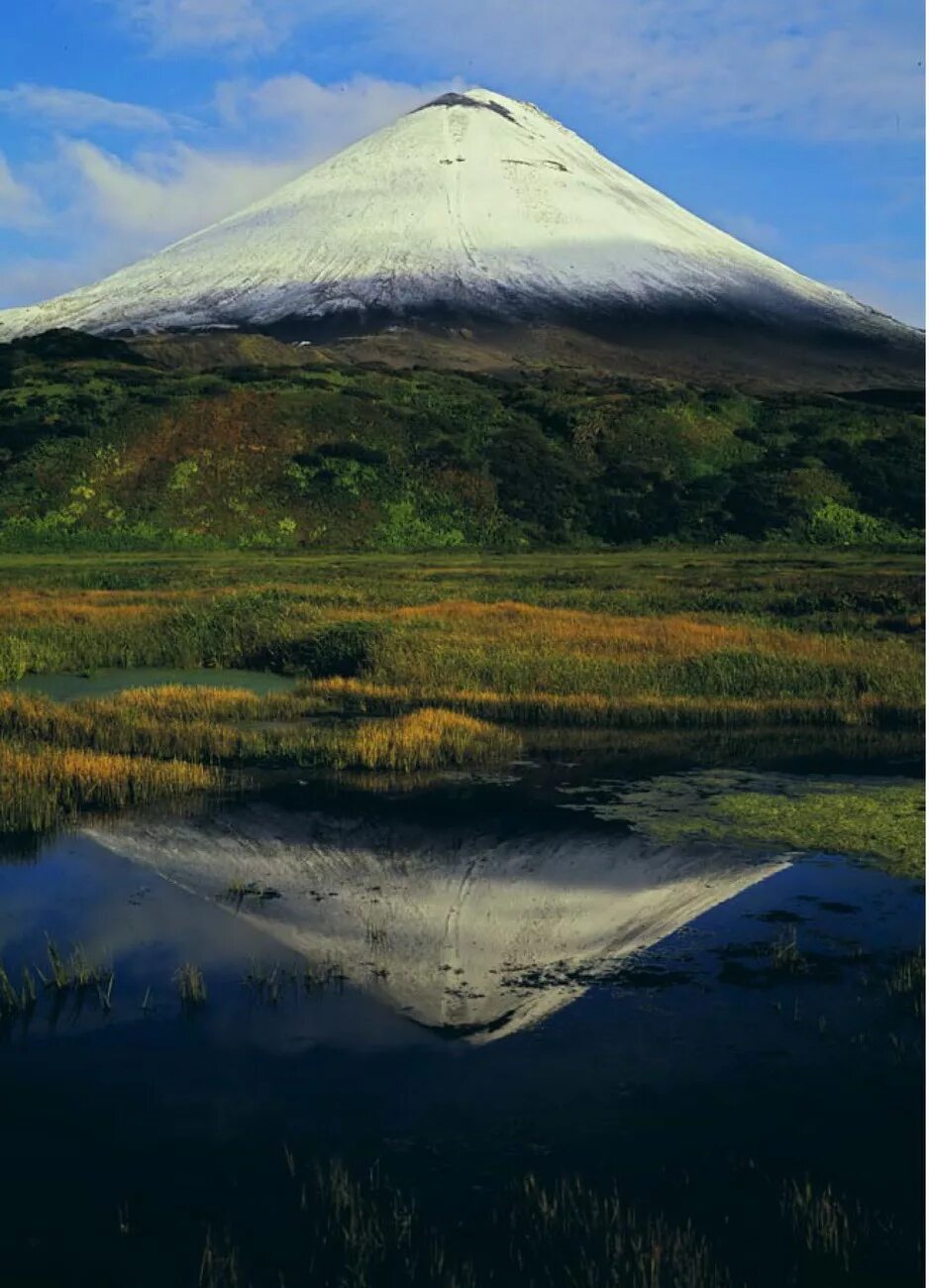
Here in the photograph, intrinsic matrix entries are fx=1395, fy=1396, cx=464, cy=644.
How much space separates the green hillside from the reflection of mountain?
214 ft

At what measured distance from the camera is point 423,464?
93875mm

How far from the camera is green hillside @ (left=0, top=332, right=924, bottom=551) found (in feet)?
284

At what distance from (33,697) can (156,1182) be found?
2016 centimetres

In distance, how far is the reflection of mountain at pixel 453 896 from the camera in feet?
42.8

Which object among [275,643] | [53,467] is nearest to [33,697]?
[275,643]

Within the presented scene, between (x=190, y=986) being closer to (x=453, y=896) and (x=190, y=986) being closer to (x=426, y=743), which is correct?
(x=453, y=896)

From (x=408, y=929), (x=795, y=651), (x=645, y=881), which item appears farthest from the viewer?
(x=795, y=651)

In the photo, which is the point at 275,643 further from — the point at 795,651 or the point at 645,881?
the point at 645,881

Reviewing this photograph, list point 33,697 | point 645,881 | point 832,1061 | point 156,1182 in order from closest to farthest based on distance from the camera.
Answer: point 156,1182 → point 832,1061 → point 645,881 → point 33,697

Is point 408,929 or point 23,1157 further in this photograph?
point 408,929

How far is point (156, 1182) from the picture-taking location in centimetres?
944

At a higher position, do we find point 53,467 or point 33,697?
point 53,467

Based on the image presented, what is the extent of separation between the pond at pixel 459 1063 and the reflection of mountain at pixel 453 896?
0.05 meters

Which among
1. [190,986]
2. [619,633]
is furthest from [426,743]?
[619,633]
